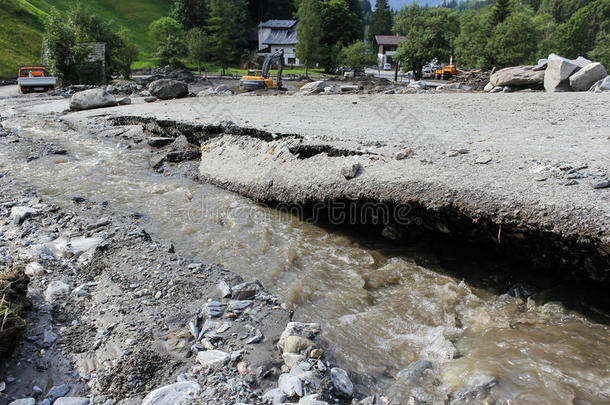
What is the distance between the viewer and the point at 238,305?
4.06 m

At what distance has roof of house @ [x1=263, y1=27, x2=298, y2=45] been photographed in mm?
72812

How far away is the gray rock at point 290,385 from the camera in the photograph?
2.94m

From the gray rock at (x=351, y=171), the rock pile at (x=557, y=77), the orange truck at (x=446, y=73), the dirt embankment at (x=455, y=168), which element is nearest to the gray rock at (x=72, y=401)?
the dirt embankment at (x=455, y=168)

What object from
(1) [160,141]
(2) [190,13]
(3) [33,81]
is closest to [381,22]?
(2) [190,13]

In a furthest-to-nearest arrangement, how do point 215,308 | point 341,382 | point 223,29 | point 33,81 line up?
point 223,29
point 33,81
point 215,308
point 341,382

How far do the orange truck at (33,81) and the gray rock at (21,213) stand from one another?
26.1 meters

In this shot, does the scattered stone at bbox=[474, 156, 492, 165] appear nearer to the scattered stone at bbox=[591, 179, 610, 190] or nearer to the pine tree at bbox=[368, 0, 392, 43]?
the scattered stone at bbox=[591, 179, 610, 190]

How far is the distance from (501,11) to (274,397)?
61.3 metres

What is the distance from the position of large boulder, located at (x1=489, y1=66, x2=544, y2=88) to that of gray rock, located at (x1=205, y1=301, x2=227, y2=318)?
20980mm

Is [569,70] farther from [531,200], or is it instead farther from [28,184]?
[28,184]

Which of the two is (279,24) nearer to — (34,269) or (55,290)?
(34,269)

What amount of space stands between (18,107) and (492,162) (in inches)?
970

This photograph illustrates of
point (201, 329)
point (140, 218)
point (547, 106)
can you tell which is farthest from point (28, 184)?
point (547, 106)

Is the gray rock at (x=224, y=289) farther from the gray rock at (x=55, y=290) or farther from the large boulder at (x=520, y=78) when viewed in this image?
the large boulder at (x=520, y=78)
